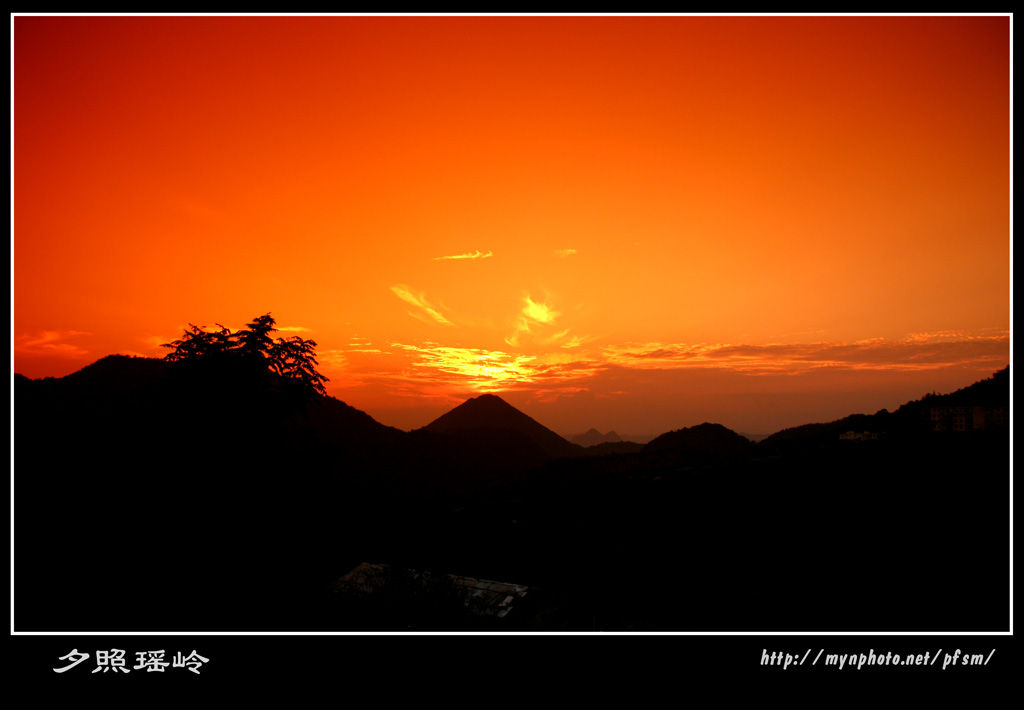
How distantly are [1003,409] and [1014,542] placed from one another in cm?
2174

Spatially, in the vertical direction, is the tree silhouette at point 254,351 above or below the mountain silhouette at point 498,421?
above

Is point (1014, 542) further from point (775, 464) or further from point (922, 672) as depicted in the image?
point (775, 464)

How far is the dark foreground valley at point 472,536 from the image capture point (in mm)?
10688

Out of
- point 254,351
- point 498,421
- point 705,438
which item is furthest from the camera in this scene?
point 498,421

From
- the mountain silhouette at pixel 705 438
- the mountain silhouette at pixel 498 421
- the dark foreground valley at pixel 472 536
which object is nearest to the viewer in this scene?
the dark foreground valley at pixel 472 536

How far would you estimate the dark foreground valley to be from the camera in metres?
10.7

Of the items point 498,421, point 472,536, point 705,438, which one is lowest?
point 498,421

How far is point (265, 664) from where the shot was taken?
6289mm

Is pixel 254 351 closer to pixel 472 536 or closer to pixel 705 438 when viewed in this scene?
pixel 472 536

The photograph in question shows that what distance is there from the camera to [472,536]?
69.2 feet

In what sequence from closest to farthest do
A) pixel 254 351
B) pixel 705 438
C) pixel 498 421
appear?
pixel 254 351 < pixel 705 438 < pixel 498 421

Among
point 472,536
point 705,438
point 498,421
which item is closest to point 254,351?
point 472,536

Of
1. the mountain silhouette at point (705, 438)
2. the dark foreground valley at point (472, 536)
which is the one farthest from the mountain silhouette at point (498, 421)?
the dark foreground valley at point (472, 536)

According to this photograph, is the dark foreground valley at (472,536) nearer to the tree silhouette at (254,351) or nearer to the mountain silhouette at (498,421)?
the tree silhouette at (254,351)
